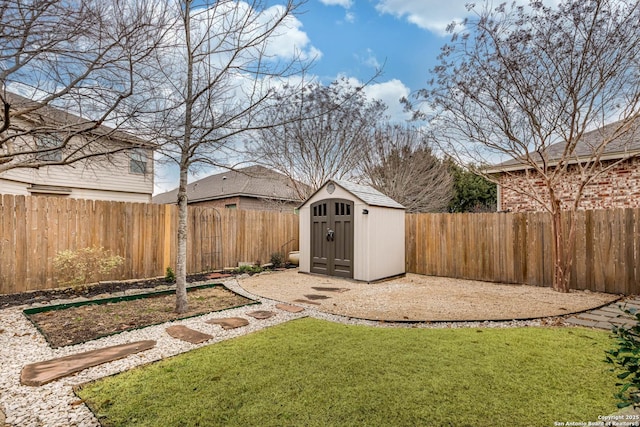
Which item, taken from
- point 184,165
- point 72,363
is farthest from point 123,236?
point 72,363

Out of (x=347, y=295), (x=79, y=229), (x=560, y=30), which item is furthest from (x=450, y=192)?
(x=79, y=229)

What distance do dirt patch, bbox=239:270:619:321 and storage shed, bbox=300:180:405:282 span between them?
14.7 inches

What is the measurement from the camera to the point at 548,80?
19.3 ft

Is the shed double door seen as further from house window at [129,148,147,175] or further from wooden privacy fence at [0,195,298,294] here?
house window at [129,148,147,175]

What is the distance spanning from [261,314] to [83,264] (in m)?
3.68

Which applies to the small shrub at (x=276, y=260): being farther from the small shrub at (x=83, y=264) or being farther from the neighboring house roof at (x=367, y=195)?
the small shrub at (x=83, y=264)

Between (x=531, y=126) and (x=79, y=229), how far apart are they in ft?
30.3

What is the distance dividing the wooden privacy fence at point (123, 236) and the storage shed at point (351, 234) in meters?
1.81

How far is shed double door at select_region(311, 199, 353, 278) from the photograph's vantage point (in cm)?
766

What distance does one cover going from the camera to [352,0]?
6.07 metres

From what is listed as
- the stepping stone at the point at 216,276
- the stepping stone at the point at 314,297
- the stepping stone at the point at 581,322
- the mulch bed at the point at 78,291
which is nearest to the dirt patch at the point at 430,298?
the stepping stone at the point at 314,297

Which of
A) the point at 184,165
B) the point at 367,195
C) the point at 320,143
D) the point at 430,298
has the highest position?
the point at 320,143

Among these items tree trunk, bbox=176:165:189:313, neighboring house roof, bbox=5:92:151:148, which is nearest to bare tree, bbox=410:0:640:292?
tree trunk, bbox=176:165:189:313

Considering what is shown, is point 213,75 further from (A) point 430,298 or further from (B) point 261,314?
(A) point 430,298
